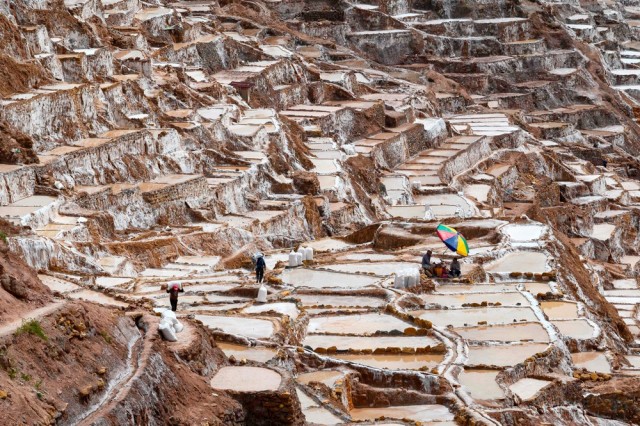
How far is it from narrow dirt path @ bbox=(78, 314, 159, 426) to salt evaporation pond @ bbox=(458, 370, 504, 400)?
7.50 meters

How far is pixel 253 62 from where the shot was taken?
74188 millimetres

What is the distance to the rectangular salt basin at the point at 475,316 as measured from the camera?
112 feet

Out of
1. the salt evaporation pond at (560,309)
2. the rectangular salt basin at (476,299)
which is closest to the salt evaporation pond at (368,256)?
the rectangular salt basin at (476,299)

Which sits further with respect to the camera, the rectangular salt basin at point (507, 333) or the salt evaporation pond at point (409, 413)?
the rectangular salt basin at point (507, 333)

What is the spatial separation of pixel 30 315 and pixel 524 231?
85.6ft

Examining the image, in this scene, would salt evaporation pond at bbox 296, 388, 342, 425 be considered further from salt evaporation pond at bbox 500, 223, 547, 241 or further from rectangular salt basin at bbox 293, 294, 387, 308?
salt evaporation pond at bbox 500, 223, 547, 241

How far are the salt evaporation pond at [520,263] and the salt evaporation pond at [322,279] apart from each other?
414 centimetres

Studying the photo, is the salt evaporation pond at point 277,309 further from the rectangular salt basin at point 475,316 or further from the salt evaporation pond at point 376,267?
the salt evaporation pond at point 376,267

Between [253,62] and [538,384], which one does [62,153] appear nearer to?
[538,384]

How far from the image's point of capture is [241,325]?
30.8m

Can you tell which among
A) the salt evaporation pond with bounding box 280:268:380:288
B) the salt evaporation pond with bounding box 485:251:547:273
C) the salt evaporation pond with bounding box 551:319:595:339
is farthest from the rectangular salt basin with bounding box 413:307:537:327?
the salt evaporation pond with bounding box 485:251:547:273

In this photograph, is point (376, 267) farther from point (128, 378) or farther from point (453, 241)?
point (128, 378)

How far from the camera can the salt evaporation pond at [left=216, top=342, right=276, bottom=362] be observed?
27.6m

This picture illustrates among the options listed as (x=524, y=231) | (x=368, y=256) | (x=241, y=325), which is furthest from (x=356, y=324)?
(x=524, y=231)
